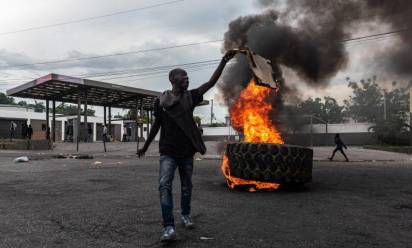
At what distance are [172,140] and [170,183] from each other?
45 cm

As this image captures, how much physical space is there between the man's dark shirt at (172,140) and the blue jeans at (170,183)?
67 mm

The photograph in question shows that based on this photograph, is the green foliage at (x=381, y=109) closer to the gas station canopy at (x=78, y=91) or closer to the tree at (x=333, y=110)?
the tree at (x=333, y=110)

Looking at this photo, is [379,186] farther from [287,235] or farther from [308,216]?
[287,235]


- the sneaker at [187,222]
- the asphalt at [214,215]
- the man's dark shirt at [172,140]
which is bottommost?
the asphalt at [214,215]

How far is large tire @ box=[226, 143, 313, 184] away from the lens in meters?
→ 7.04

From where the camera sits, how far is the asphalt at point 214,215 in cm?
399

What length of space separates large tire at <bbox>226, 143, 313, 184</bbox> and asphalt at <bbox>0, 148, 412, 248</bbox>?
11.3 inches

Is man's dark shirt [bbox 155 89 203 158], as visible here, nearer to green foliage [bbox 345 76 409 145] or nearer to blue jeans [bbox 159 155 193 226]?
blue jeans [bbox 159 155 193 226]

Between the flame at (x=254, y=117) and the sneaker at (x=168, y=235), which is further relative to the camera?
the flame at (x=254, y=117)

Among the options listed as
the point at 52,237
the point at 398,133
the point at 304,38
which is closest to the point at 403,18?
the point at 304,38

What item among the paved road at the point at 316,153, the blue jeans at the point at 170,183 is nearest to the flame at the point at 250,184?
the blue jeans at the point at 170,183

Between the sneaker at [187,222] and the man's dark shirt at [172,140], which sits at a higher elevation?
the man's dark shirt at [172,140]

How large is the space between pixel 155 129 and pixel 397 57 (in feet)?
29.9

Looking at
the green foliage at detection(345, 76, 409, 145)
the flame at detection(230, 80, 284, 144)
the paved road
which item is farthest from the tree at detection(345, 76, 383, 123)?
the flame at detection(230, 80, 284, 144)
